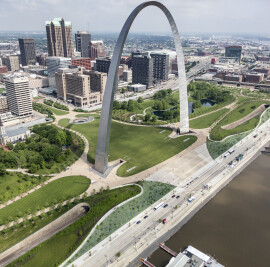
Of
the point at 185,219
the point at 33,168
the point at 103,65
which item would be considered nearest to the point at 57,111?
the point at 103,65

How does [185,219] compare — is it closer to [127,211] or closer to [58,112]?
[127,211]

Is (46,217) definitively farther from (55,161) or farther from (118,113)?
(118,113)

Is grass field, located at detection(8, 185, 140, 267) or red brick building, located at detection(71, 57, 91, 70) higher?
red brick building, located at detection(71, 57, 91, 70)

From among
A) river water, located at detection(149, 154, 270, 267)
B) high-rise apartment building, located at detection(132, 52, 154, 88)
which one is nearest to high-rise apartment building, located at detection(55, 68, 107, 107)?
high-rise apartment building, located at detection(132, 52, 154, 88)

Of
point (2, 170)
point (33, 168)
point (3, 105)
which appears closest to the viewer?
point (2, 170)

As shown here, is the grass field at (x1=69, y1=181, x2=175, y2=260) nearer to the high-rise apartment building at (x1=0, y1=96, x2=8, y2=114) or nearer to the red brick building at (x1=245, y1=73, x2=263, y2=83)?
the high-rise apartment building at (x1=0, y1=96, x2=8, y2=114)

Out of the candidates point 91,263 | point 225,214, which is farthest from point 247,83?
point 91,263
